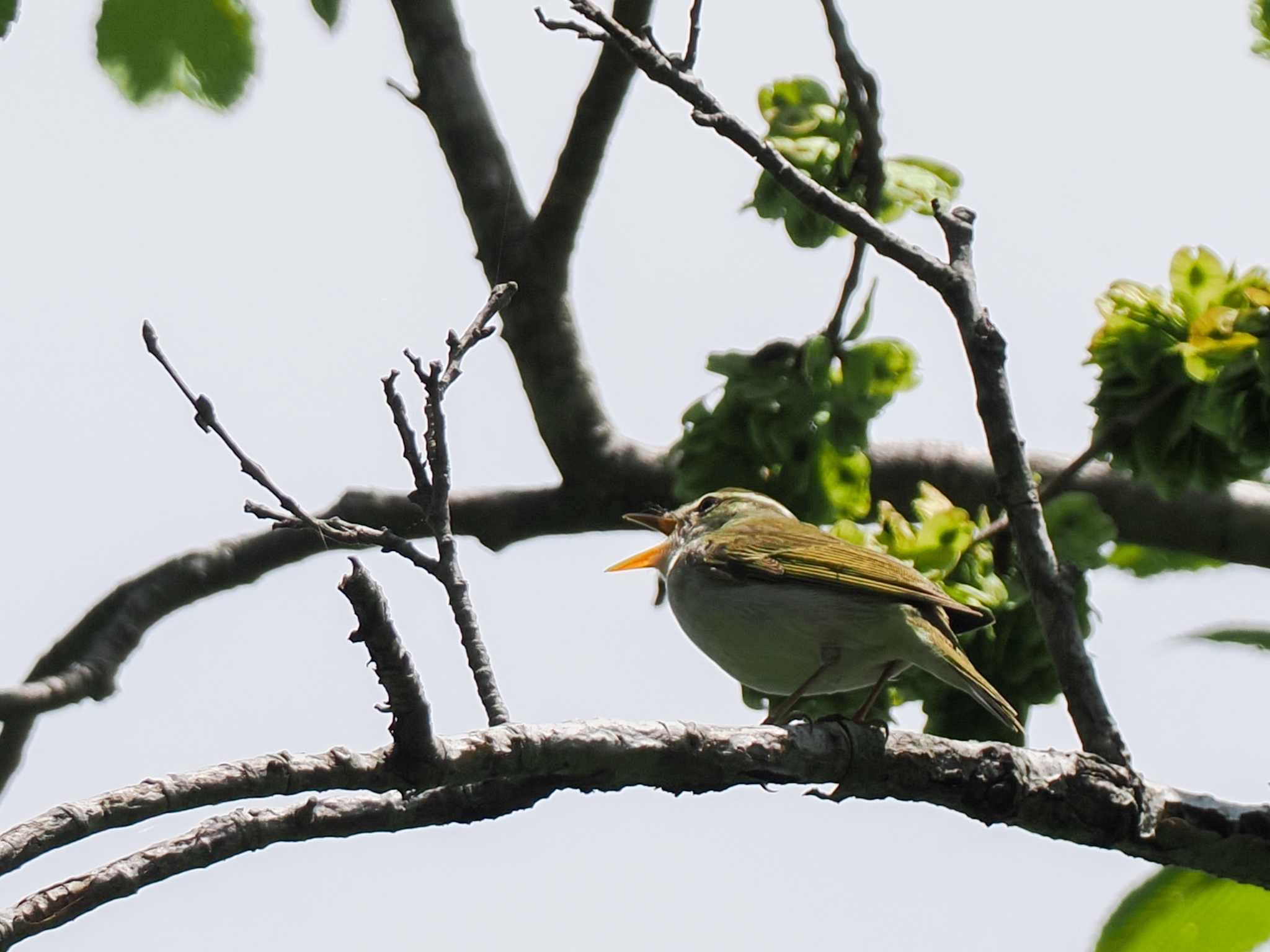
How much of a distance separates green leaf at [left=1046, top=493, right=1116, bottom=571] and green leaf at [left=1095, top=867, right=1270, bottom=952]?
1219 millimetres

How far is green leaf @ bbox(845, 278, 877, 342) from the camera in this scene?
449 cm

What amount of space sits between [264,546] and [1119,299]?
3.28m

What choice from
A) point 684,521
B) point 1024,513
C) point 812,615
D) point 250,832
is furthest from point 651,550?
point 250,832

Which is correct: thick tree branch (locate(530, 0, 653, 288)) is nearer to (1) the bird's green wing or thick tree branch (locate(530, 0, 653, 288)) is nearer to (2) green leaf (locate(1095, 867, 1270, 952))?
(1) the bird's green wing

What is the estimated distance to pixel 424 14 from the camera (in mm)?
5035

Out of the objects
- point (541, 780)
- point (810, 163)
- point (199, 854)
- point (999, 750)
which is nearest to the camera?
point (199, 854)

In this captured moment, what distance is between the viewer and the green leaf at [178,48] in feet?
10.0

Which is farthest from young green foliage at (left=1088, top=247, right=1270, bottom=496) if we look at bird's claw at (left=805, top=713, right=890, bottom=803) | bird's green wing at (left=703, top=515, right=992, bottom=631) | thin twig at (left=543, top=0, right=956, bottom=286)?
bird's claw at (left=805, top=713, right=890, bottom=803)

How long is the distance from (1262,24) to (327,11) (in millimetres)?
2182

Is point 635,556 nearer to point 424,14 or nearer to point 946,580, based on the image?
point 946,580

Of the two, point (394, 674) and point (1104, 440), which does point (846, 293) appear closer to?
point (1104, 440)

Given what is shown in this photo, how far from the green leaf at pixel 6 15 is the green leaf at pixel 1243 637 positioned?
2.67 m

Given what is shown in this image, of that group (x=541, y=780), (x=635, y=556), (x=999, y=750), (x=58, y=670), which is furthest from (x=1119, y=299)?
(x=58, y=670)

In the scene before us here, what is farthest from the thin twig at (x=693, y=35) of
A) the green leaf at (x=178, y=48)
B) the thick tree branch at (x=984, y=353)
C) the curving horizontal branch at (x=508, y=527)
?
the curving horizontal branch at (x=508, y=527)
